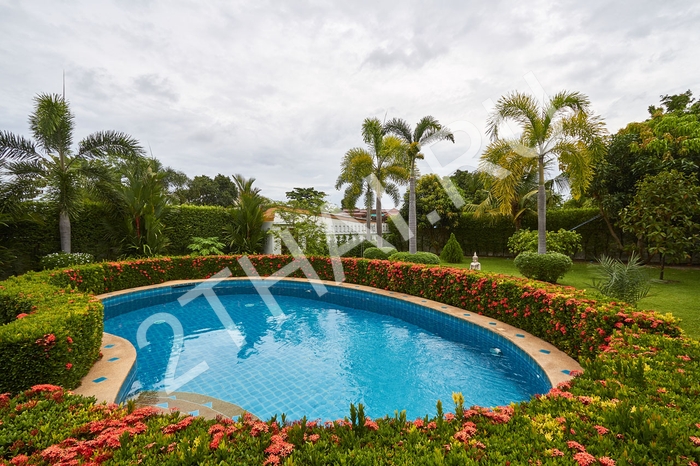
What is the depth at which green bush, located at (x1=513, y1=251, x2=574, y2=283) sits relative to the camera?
844 centimetres

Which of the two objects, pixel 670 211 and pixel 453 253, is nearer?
pixel 670 211

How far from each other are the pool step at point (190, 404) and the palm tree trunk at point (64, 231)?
8.46 meters

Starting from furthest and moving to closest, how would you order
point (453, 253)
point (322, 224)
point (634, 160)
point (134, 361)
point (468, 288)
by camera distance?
point (453, 253), point (322, 224), point (634, 160), point (468, 288), point (134, 361)

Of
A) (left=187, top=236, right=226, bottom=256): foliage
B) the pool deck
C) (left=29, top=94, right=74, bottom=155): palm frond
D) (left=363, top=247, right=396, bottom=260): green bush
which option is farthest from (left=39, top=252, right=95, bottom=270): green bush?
(left=363, top=247, right=396, bottom=260): green bush

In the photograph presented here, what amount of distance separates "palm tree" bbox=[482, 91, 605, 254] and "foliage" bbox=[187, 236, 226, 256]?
11.5 meters

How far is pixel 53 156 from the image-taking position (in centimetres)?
940

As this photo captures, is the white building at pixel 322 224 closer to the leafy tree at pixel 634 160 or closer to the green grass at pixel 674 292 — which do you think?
the green grass at pixel 674 292

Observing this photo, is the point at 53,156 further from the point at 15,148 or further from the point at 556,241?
the point at 556,241

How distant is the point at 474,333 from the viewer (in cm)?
576

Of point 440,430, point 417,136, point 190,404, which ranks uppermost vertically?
point 417,136

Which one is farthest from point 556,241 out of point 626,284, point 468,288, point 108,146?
point 108,146

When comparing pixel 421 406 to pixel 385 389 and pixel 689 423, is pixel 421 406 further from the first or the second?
pixel 689 423

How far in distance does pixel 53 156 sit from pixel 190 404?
33.8 ft

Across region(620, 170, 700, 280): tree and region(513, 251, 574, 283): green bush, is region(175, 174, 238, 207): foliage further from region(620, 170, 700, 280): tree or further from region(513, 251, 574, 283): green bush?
region(620, 170, 700, 280): tree
